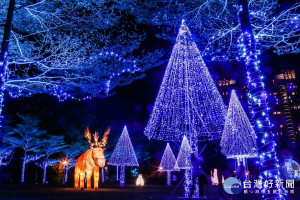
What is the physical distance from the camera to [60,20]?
891 centimetres

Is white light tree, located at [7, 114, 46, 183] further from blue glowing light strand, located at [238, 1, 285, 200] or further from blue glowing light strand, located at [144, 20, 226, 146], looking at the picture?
blue glowing light strand, located at [238, 1, 285, 200]

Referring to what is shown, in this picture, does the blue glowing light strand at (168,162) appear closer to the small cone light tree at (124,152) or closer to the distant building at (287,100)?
the small cone light tree at (124,152)

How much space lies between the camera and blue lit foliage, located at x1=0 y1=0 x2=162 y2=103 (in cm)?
873

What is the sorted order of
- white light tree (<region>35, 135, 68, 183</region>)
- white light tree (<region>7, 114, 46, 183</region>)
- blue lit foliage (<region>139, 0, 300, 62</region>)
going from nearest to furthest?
blue lit foliage (<region>139, 0, 300, 62</region>)
white light tree (<region>7, 114, 46, 183</region>)
white light tree (<region>35, 135, 68, 183</region>)

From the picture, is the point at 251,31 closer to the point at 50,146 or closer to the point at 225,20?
the point at 225,20

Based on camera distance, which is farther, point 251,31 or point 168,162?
point 168,162

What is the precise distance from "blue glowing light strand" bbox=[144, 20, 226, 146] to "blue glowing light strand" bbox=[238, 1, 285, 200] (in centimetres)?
360

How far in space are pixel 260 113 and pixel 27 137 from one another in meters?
18.4

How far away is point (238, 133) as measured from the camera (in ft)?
54.0

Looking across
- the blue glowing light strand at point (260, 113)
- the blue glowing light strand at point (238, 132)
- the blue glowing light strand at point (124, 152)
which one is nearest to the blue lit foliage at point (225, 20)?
the blue glowing light strand at point (260, 113)

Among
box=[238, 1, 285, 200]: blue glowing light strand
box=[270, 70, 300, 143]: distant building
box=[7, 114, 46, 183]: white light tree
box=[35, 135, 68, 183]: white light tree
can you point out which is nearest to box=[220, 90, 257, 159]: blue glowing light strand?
box=[238, 1, 285, 200]: blue glowing light strand

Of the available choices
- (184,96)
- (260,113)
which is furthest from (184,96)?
(260,113)

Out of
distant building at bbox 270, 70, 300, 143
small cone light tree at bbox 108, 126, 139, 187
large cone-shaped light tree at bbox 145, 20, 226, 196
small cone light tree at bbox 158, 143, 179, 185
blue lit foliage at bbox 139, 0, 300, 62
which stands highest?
distant building at bbox 270, 70, 300, 143

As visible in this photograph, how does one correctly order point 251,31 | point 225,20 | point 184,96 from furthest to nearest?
1. point 184,96
2. point 225,20
3. point 251,31
